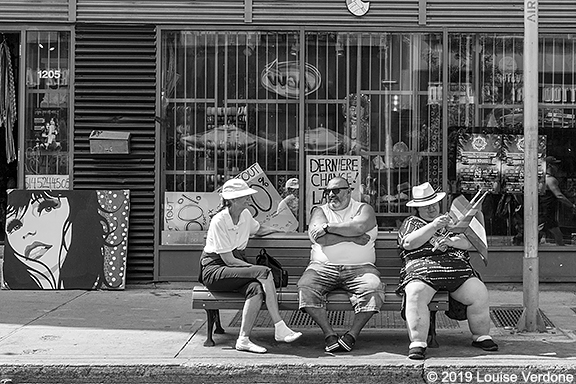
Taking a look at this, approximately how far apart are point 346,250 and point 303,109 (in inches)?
126

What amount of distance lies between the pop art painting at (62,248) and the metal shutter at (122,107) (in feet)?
1.06

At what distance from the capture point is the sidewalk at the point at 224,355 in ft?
21.0

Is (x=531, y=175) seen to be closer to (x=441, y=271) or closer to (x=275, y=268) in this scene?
(x=441, y=271)

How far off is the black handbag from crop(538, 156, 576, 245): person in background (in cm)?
420

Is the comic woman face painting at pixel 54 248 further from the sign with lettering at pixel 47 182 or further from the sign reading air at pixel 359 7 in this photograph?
the sign reading air at pixel 359 7

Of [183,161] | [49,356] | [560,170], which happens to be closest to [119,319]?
[49,356]

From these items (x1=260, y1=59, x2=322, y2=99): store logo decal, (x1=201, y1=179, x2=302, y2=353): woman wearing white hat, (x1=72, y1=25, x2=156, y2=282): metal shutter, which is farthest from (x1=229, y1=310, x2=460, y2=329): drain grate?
(x1=260, y1=59, x2=322, y2=99): store logo decal

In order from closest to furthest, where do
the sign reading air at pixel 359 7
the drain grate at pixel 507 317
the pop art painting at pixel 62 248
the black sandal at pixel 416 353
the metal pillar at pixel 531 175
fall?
the black sandal at pixel 416 353, the metal pillar at pixel 531 175, the drain grate at pixel 507 317, the pop art painting at pixel 62 248, the sign reading air at pixel 359 7

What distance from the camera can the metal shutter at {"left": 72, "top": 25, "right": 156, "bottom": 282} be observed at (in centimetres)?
1004

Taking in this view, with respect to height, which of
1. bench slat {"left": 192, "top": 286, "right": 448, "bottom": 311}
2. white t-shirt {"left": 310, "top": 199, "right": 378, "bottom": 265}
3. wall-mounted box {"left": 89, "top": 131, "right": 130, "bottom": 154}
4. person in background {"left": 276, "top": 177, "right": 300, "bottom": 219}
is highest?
wall-mounted box {"left": 89, "top": 131, "right": 130, "bottom": 154}

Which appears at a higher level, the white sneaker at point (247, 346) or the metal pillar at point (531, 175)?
the metal pillar at point (531, 175)

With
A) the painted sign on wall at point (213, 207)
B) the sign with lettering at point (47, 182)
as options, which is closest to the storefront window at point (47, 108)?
the sign with lettering at point (47, 182)

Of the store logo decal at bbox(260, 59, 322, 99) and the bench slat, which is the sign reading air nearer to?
the store logo decal at bbox(260, 59, 322, 99)

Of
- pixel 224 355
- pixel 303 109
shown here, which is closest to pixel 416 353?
pixel 224 355
